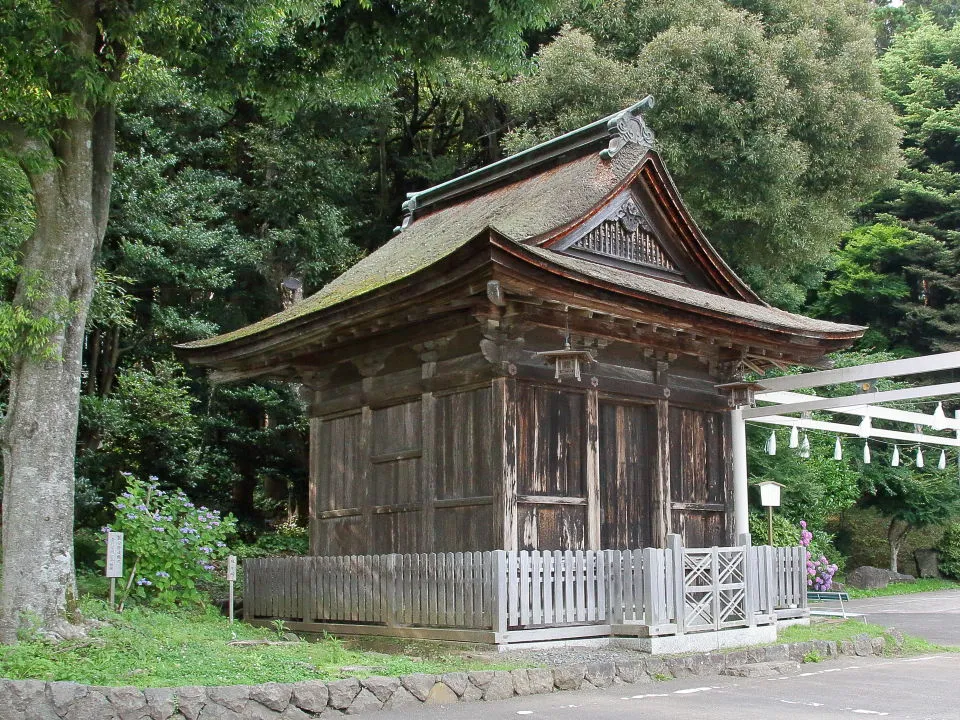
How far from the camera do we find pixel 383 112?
24.6m

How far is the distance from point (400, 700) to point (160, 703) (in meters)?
2.00

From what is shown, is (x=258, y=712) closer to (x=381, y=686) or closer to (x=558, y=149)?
(x=381, y=686)

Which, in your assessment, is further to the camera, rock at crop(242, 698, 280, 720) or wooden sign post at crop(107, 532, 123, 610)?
wooden sign post at crop(107, 532, 123, 610)

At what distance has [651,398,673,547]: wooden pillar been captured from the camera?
40.7ft

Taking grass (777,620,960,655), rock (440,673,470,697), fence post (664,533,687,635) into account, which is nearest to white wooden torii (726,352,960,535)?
grass (777,620,960,655)

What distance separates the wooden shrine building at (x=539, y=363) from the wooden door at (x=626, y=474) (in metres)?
0.03

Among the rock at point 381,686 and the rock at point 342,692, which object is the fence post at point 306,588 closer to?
the rock at point 381,686

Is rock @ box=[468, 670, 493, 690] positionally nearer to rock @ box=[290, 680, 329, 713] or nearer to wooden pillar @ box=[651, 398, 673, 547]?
rock @ box=[290, 680, 329, 713]

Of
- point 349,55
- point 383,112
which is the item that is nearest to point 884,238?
point 383,112

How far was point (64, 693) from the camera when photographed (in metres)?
7.08

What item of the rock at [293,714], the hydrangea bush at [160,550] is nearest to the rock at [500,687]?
the rock at [293,714]

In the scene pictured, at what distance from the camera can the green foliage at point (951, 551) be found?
1228 inches

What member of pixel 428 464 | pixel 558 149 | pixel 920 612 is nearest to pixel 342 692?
pixel 428 464

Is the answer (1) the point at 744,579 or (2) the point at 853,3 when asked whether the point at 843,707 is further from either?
(2) the point at 853,3
